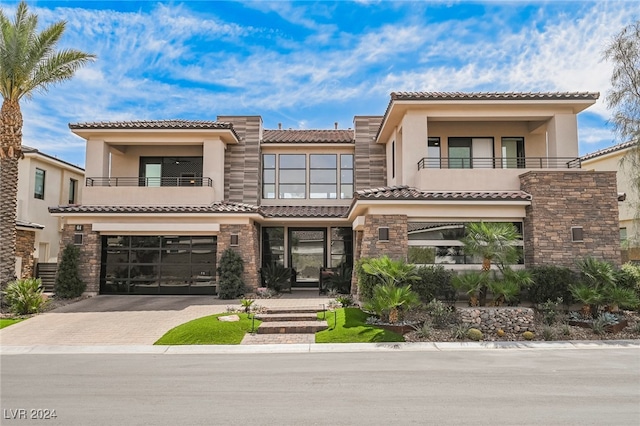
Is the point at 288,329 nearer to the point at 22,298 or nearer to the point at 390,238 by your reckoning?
the point at 390,238

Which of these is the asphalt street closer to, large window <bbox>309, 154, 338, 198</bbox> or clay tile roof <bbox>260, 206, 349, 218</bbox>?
clay tile roof <bbox>260, 206, 349, 218</bbox>

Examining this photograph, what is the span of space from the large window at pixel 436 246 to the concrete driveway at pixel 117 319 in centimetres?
382

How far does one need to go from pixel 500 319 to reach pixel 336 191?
11212mm

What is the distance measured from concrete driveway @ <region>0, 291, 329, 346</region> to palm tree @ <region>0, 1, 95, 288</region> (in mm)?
3067

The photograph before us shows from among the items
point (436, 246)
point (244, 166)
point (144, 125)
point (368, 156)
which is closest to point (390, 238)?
point (436, 246)

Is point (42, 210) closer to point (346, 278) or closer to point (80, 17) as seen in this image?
point (80, 17)

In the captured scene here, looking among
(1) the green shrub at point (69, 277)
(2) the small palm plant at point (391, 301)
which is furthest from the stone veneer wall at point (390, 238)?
(1) the green shrub at point (69, 277)

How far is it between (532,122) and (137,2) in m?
14.8

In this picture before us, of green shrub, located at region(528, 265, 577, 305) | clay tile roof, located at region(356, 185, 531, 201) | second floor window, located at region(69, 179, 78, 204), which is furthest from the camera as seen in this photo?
second floor window, located at region(69, 179, 78, 204)

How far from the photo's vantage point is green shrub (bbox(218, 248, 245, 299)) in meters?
17.0

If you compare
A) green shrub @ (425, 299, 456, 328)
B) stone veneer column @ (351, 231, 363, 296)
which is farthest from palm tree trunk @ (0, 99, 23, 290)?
green shrub @ (425, 299, 456, 328)

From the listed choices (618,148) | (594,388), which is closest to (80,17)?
(594,388)

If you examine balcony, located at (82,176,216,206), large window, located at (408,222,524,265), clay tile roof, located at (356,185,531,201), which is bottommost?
large window, located at (408,222,524,265)

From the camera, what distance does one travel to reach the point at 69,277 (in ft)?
56.0
